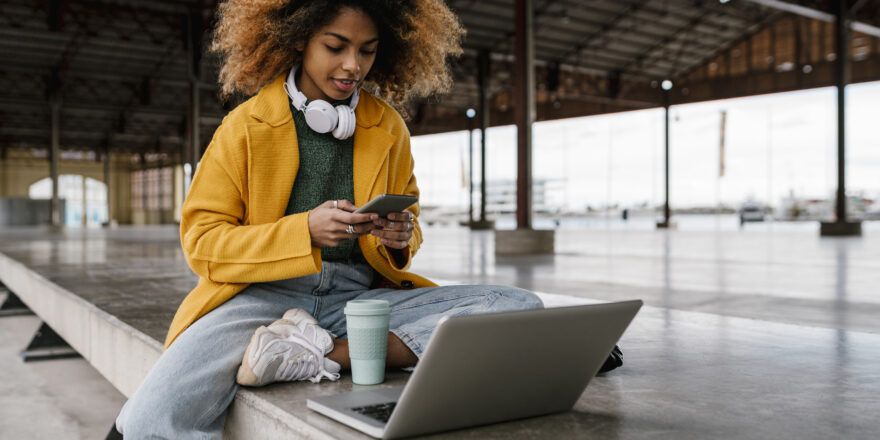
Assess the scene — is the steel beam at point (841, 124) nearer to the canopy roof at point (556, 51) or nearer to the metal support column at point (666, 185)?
the canopy roof at point (556, 51)

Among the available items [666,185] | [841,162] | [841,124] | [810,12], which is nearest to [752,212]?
[666,185]

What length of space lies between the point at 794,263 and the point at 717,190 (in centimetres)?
1631

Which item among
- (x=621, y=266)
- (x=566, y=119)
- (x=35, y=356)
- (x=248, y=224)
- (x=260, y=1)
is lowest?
(x=35, y=356)

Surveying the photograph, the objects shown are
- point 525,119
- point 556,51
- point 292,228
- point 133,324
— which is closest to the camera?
point 292,228

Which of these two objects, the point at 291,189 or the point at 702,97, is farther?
the point at 702,97

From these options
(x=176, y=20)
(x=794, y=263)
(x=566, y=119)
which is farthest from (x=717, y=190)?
(x=176, y=20)

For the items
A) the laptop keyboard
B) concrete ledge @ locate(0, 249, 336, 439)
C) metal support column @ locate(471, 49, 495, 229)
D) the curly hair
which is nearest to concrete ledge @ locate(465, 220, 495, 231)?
metal support column @ locate(471, 49, 495, 229)

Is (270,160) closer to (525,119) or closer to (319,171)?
(319,171)

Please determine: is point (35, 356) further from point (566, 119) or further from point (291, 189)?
point (566, 119)

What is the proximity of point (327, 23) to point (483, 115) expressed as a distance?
19295mm

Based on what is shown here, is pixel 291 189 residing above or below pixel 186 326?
above

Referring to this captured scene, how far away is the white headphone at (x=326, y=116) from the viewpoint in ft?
7.10

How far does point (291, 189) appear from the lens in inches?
87.5

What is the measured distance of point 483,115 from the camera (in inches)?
837
